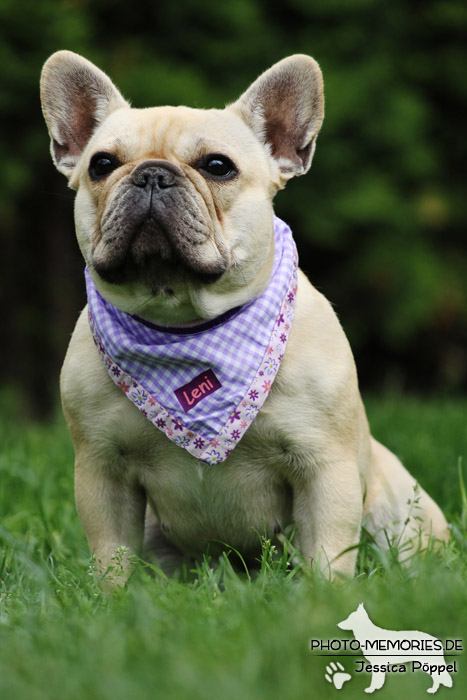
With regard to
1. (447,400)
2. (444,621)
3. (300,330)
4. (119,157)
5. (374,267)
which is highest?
(119,157)

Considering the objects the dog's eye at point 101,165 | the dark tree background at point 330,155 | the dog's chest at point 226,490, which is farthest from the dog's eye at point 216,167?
→ the dark tree background at point 330,155

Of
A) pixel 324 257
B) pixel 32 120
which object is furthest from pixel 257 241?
pixel 324 257

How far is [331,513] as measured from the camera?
316cm

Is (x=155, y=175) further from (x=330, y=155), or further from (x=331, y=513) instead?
(x=330, y=155)

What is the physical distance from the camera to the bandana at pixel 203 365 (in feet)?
10.4

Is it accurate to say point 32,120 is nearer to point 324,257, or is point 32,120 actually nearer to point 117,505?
point 324,257

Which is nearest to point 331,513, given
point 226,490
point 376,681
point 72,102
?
point 226,490

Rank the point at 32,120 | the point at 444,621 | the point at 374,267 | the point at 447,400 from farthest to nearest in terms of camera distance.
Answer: the point at 374,267
the point at 32,120
the point at 447,400
the point at 444,621

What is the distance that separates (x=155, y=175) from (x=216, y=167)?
0.90 ft

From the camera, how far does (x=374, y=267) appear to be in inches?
339

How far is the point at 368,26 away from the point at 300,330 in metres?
6.23

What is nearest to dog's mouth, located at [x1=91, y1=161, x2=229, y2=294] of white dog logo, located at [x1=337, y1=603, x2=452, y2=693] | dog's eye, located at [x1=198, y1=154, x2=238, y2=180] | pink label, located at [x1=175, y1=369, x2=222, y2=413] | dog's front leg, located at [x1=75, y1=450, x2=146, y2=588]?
dog's eye, located at [x1=198, y1=154, x2=238, y2=180]

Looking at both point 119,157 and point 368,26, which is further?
point 368,26

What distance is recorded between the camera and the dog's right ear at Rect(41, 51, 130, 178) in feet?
11.6
